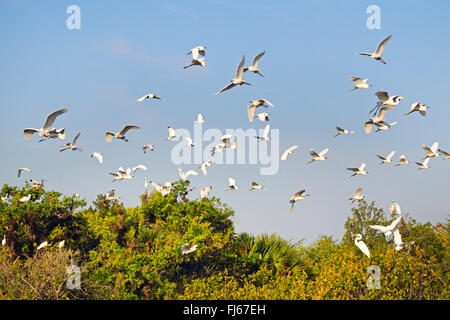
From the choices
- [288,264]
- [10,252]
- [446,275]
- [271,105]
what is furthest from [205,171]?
[446,275]

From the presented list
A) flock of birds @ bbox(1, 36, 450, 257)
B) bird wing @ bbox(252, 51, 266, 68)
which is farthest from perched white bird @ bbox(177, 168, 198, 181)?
bird wing @ bbox(252, 51, 266, 68)

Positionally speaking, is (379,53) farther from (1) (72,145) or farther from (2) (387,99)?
(1) (72,145)

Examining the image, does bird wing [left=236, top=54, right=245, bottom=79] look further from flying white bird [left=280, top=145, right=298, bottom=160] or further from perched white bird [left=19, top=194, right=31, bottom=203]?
perched white bird [left=19, top=194, right=31, bottom=203]

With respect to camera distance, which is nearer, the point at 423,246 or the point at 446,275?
the point at 446,275

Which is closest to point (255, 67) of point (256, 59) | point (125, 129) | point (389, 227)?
point (256, 59)

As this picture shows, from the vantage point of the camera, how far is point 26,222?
26125 mm

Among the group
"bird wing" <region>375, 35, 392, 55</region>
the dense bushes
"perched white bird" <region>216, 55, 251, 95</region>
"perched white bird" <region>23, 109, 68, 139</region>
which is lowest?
the dense bushes

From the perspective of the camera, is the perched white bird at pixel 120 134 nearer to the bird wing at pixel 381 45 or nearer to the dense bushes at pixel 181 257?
the dense bushes at pixel 181 257

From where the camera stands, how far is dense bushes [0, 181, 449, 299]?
19.5 m

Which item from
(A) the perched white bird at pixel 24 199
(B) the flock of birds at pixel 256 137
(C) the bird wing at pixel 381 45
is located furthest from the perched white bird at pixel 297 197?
(A) the perched white bird at pixel 24 199

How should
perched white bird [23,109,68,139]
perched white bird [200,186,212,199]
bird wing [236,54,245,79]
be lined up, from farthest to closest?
perched white bird [200,186,212,199] < perched white bird [23,109,68,139] < bird wing [236,54,245,79]
